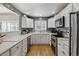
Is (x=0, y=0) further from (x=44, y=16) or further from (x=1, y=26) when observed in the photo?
(x=44, y=16)

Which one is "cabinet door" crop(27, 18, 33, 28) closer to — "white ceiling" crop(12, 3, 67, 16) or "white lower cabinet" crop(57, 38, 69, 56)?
"white ceiling" crop(12, 3, 67, 16)

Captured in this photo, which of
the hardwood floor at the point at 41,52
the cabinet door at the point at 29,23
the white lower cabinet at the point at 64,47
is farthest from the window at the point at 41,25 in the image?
the white lower cabinet at the point at 64,47

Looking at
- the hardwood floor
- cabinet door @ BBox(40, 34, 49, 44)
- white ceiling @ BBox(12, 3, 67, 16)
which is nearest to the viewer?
white ceiling @ BBox(12, 3, 67, 16)

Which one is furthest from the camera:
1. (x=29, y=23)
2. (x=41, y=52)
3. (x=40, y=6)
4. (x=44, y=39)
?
(x=29, y=23)

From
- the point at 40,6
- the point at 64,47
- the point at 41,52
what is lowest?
the point at 41,52

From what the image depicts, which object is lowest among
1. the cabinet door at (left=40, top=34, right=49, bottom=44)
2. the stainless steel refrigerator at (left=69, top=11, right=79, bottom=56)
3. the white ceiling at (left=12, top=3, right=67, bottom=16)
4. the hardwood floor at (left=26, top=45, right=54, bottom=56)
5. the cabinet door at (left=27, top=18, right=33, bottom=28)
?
the hardwood floor at (left=26, top=45, right=54, bottom=56)

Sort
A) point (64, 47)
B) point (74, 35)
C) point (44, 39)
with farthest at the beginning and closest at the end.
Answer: point (44, 39), point (64, 47), point (74, 35)

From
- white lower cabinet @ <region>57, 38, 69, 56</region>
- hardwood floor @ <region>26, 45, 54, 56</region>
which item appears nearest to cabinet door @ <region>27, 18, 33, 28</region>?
hardwood floor @ <region>26, 45, 54, 56</region>

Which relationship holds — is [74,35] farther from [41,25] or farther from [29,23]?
[41,25]

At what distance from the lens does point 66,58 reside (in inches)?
30.1

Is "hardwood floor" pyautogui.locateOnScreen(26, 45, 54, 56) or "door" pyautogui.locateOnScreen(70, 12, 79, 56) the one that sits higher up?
"door" pyautogui.locateOnScreen(70, 12, 79, 56)

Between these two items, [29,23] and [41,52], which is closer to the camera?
[41,52]

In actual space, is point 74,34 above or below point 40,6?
below

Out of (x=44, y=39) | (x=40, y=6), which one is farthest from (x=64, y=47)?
(x=44, y=39)
